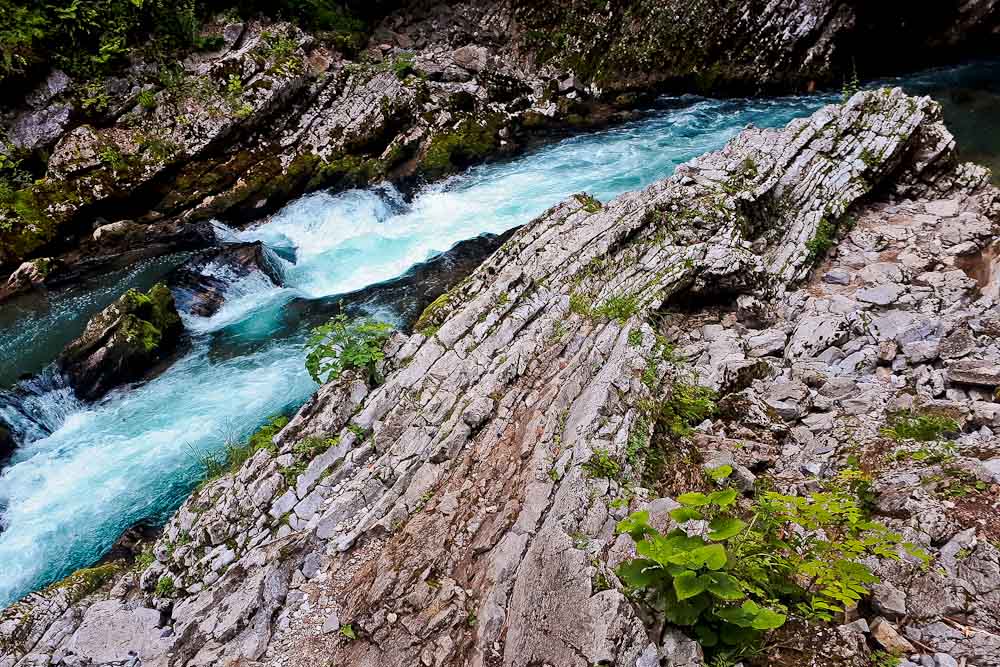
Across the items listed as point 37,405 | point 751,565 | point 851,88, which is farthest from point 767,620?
point 851,88

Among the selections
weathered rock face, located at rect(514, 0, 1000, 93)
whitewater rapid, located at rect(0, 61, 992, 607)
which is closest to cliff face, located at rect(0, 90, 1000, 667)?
whitewater rapid, located at rect(0, 61, 992, 607)

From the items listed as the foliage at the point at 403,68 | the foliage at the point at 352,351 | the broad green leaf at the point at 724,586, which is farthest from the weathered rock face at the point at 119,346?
the broad green leaf at the point at 724,586

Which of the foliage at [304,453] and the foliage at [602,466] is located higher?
the foliage at [602,466]

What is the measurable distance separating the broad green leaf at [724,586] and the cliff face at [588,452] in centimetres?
42

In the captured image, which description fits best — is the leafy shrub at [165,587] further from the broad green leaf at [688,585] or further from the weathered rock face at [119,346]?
the weathered rock face at [119,346]

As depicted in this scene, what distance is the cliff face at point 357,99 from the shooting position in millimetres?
16000

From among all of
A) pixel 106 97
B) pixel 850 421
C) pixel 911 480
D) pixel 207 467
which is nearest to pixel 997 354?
pixel 850 421

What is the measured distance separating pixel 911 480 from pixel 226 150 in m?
18.5

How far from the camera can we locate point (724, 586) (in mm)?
3037

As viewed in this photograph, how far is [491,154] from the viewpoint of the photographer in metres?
18.5

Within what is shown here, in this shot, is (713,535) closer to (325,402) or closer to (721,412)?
(721,412)

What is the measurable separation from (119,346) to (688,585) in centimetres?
1207

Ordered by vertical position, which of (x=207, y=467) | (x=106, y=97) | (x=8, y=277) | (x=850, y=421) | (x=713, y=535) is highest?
(x=106, y=97)

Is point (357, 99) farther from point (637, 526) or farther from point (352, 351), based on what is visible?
point (637, 526)
